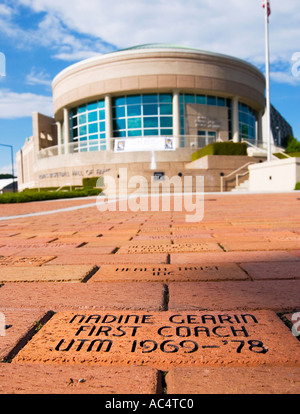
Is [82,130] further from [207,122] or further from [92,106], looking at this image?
[207,122]

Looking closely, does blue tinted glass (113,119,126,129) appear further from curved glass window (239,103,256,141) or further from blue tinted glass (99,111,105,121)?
curved glass window (239,103,256,141)

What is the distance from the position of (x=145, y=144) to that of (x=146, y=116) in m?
3.90

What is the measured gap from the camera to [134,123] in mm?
29875

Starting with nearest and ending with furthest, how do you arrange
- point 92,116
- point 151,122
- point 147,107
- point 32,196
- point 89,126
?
point 32,196
point 151,122
point 147,107
point 92,116
point 89,126

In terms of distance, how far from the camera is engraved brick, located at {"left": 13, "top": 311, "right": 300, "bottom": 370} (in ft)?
3.44

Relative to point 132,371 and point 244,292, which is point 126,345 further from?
point 244,292

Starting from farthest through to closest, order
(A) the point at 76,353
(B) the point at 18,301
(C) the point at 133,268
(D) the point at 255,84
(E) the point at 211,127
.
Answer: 1. (D) the point at 255,84
2. (E) the point at 211,127
3. (C) the point at 133,268
4. (B) the point at 18,301
5. (A) the point at 76,353

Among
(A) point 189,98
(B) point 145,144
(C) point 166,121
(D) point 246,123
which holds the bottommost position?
(B) point 145,144

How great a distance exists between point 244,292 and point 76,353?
2.99 ft

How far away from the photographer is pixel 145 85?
1128 inches

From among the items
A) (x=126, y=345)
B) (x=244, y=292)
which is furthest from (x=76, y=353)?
(x=244, y=292)

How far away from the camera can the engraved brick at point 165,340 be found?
1.05 meters

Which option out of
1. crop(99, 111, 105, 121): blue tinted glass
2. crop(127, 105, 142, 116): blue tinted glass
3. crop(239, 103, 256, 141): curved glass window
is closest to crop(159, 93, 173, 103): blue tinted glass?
crop(127, 105, 142, 116): blue tinted glass

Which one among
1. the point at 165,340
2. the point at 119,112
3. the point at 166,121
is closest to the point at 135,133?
the point at 119,112
